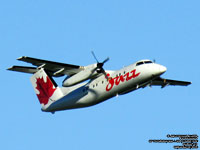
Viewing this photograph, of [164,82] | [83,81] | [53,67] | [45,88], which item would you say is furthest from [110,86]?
[164,82]

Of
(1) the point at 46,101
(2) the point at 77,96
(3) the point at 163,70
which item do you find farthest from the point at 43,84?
(3) the point at 163,70

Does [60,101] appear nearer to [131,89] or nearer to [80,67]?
[80,67]

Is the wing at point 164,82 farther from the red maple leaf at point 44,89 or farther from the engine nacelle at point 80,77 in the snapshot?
the red maple leaf at point 44,89

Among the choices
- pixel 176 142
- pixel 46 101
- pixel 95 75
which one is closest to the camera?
pixel 176 142

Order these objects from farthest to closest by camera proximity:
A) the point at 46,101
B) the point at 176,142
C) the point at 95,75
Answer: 1. the point at 46,101
2. the point at 95,75
3. the point at 176,142

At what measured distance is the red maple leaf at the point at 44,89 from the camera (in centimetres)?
3753

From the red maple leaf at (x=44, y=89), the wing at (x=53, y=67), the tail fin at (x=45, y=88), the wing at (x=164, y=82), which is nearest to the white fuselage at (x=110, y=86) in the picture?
the tail fin at (x=45, y=88)

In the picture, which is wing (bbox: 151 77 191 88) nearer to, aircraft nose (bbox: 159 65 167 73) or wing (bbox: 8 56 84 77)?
aircraft nose (bbox: 159 65 167 73)

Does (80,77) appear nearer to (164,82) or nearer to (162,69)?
(162,69)

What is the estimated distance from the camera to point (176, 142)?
32219 mm

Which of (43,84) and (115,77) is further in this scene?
(43,84)

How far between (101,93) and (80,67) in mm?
2665

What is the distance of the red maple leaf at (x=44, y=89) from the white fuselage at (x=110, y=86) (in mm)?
1057

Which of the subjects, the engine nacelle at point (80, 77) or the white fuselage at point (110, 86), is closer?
the white fuselage at point (110, 86)
